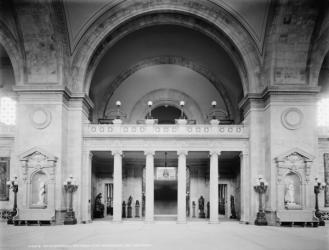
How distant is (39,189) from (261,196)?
42.5 feet

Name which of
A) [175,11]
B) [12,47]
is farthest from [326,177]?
[12,47]

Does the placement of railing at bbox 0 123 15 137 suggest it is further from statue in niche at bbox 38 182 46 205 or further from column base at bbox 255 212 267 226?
column base at bbox 255 212 267 226

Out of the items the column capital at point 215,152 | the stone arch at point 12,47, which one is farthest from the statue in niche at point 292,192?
the stone arch at point 12,47

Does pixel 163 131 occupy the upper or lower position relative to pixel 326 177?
upper

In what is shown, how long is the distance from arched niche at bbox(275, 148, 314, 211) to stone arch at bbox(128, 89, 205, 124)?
32.8ft

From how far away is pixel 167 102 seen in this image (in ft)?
124

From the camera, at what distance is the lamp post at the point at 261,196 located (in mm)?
27969

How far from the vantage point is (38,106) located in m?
28.7

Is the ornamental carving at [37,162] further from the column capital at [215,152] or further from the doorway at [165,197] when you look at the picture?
the doorway at [165,197]

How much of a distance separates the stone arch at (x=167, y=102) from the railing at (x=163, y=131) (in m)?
6.52

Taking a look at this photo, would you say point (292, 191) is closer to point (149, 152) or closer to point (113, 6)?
point (149, 152)

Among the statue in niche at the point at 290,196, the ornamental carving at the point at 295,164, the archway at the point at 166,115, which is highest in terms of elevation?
the archway at the point at 166,115

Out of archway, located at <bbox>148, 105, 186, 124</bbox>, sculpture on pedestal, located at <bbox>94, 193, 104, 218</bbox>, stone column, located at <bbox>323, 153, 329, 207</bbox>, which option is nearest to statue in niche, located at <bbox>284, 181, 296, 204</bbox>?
stone column, located at <bbox>323, 153, 329, 207</bbox>

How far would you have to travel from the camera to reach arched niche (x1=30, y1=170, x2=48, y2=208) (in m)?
28.0
